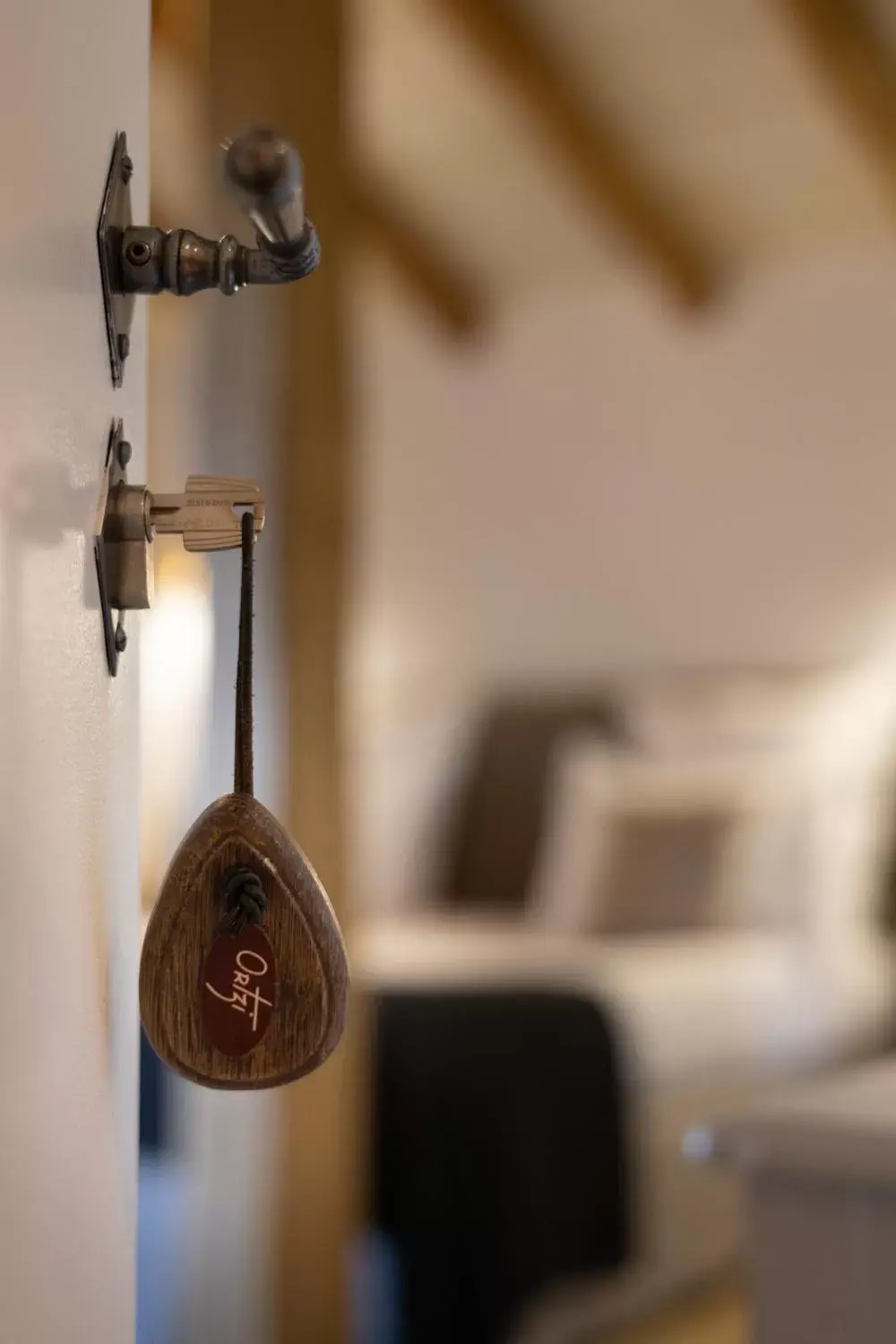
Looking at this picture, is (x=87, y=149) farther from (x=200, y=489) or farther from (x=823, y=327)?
(x=823, y=327)

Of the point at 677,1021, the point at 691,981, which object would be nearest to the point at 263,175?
the point at 677,1021

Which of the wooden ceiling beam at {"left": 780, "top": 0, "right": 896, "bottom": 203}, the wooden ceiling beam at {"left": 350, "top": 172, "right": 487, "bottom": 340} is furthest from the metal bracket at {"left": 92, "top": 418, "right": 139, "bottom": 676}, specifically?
the wooden ceiling beam at {"left": 350, "top": 172, "right": 487, "bottom": 340}

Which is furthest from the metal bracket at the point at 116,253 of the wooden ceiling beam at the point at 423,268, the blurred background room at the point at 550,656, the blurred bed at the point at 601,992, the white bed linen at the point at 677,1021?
the wooden ceiling beam at the point at 423,268

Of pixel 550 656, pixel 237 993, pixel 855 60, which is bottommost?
pixel 550 656

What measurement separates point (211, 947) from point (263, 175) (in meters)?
0.25

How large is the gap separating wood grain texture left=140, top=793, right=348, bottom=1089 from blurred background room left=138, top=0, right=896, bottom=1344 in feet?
1.65

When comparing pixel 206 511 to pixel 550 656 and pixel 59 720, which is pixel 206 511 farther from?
pixel 550 656

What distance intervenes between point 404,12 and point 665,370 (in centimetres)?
144

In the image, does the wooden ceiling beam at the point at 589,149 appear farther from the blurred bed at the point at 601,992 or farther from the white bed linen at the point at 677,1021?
the white bed linen at the point at 677,1021

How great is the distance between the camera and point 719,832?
12.7 feet

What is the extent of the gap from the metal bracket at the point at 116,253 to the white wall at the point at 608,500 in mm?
4131

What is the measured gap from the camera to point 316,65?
2.39 m

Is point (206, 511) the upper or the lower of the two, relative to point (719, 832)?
upper

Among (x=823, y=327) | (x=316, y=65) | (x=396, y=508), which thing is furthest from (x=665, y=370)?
(x=316, y=65)
